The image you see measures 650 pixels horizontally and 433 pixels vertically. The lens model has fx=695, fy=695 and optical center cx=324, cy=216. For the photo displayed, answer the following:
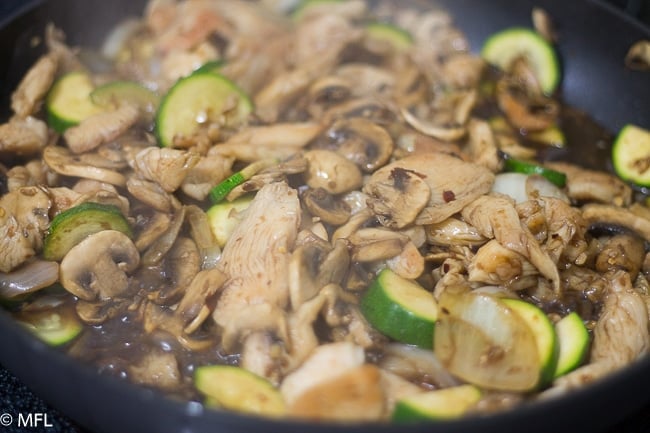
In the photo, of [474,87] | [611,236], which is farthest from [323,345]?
[474,87]

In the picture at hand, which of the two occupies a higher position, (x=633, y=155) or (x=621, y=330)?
(x=633, y=155)

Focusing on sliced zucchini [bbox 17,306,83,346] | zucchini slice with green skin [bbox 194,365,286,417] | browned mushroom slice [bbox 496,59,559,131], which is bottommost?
sliced zucchini [bbox 17,306,83,346]

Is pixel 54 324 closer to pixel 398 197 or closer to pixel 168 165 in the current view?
pixel 168 165

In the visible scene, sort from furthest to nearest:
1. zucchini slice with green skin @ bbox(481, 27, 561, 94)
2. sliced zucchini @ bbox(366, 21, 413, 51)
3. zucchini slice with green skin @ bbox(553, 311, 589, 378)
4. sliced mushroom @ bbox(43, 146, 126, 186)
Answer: sliced zucchini @ bbox(366, 21, 413, 51)
zucchini slice with green skin @ bbox(481, 27, 561, 94)
sliced mushroom @ bbox(43, 146, 126, 186)
zucchini slice with green skin @ bbox(553, 311, 589, 378)

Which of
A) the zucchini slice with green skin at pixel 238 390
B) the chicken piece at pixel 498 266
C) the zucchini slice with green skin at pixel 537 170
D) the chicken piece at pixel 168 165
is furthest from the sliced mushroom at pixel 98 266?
the zucchini slice with green skin at pixel 537 170

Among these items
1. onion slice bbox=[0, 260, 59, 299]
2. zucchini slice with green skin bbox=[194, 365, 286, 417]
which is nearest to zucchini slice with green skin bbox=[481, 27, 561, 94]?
zucchini slice with green skin bbox=[194, 365, 286, 417]

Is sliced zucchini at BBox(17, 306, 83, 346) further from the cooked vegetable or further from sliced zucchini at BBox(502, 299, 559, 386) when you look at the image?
sliced zucchini at BBox(502, 299, 559, 386)

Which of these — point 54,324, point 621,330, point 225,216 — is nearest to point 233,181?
point 225,216

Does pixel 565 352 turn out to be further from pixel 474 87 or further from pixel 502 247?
pixel 474 87
